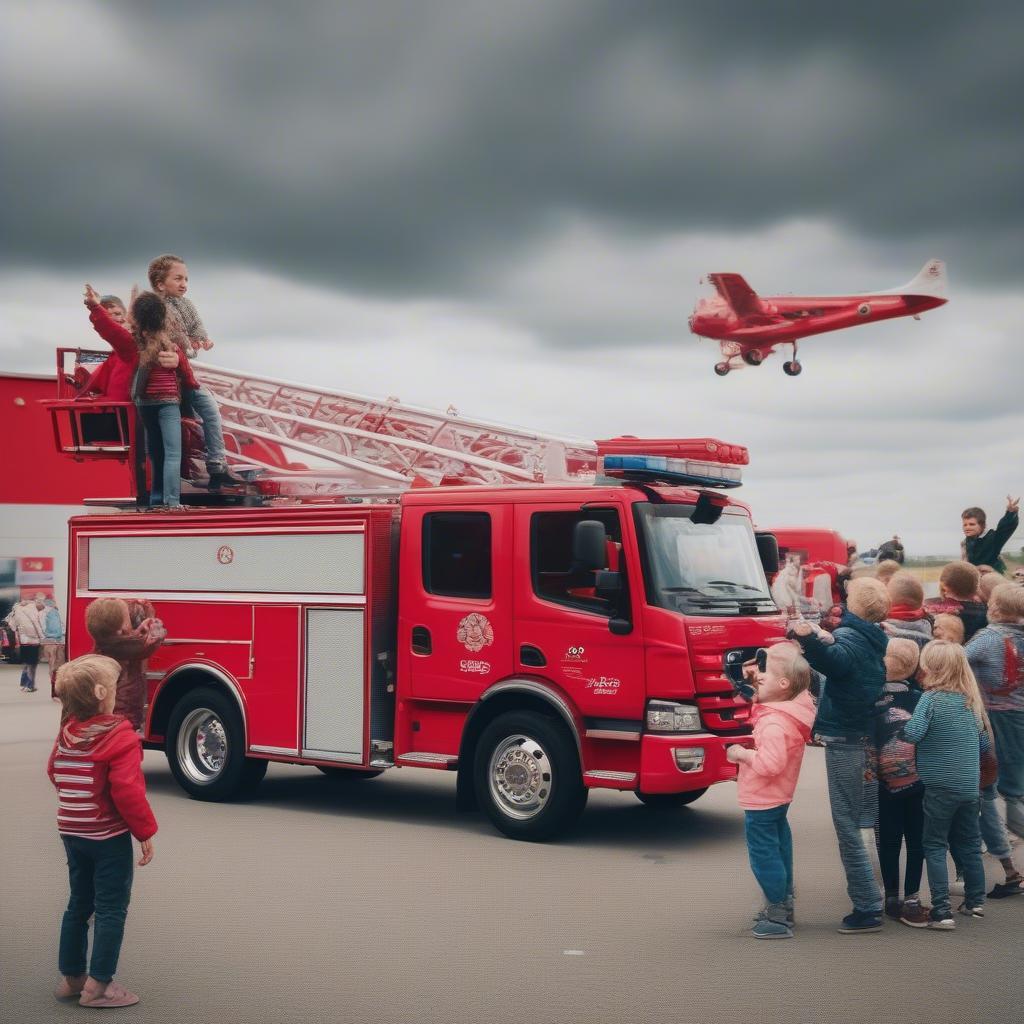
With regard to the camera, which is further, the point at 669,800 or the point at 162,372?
the point at 162,372

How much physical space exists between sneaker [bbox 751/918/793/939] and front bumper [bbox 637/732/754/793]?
2.02 m

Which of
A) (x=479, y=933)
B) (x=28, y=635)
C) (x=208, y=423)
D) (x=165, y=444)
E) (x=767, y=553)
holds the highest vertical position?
(x=208, y=423)

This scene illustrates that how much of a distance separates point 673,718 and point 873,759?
2.09m

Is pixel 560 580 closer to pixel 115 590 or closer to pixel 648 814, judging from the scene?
pixel 648 814

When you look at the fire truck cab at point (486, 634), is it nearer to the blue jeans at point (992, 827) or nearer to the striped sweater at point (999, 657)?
the striped sweater at point (999, 657)

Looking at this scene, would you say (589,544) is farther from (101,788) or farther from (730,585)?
(101,788)

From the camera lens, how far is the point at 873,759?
23.1 ft

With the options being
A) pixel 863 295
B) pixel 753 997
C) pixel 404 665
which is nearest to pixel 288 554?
pixel 404 665

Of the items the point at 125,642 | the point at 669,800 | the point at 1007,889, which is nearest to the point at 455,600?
the point at 125,642

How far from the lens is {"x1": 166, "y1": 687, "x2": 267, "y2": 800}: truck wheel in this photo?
1102cm

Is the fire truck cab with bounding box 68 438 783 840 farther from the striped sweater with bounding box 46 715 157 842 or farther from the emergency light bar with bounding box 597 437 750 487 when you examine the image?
the striped sweater with bounding box 46 715 157 842

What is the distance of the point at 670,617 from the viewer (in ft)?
29.6

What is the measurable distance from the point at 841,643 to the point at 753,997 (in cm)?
182

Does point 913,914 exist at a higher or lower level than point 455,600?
lower
